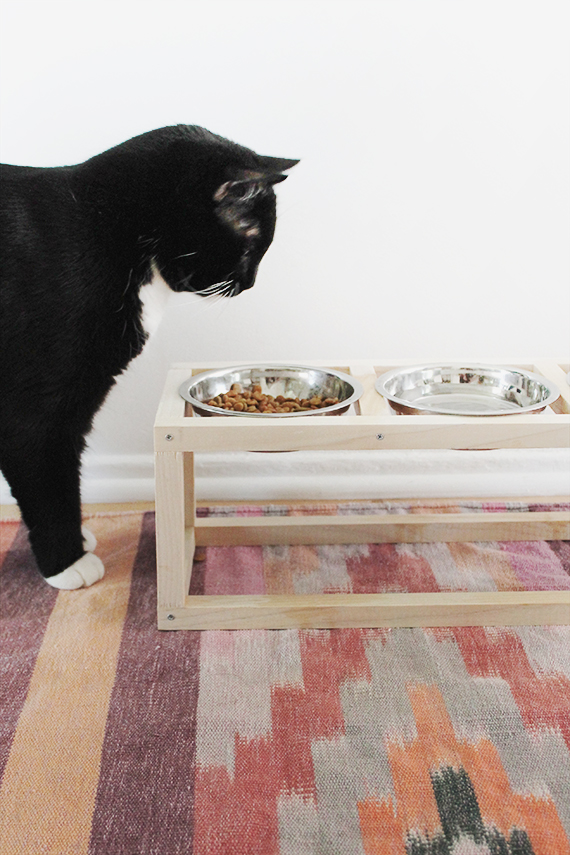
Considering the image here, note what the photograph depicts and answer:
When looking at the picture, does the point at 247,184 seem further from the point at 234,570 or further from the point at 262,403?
the point at 234,570

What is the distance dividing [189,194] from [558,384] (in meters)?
0.64

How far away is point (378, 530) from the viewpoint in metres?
1.31

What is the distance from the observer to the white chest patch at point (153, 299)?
1.04m

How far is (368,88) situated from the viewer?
1283mm

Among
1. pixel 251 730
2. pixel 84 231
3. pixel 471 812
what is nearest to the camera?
pixel 471 812

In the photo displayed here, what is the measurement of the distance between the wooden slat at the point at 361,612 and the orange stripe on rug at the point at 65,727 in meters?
Result: 0.12

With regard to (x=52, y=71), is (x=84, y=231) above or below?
below

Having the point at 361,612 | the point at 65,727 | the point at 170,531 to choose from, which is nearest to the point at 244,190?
the point at 170,531

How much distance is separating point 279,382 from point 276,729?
56 centimetres

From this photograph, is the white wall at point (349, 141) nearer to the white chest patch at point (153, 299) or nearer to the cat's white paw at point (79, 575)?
the white chest patch at point (153, 299)

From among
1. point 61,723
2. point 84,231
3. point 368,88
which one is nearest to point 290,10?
point 368,88

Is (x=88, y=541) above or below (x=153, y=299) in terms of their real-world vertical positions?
below

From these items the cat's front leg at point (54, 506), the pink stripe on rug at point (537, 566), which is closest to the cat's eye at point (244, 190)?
the cat's front leg at point (54, 506)

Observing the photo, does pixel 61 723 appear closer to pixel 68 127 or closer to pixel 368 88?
pixel 68 127
